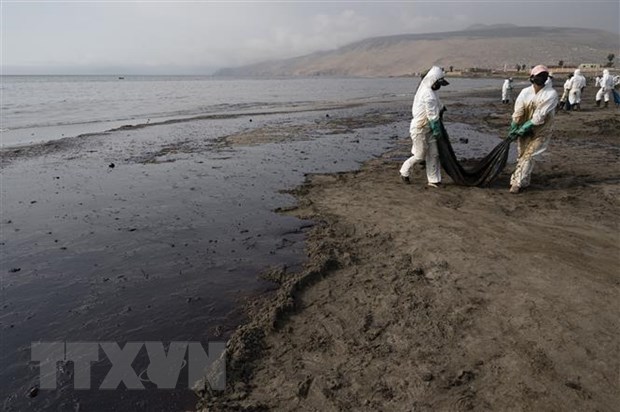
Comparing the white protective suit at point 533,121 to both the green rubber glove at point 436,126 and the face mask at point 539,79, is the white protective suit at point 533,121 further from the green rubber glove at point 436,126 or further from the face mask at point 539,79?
the green rubber glove at point 436,126

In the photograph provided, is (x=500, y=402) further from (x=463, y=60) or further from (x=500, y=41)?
(x=500, y=41)

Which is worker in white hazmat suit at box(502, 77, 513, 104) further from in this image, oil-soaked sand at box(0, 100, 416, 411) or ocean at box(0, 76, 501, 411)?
oil-soaked sand at box(0, 100, 416, 411)

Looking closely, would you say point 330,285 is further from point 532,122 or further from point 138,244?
point 532,122

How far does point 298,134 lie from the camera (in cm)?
1550

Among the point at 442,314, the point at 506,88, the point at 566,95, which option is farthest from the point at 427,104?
the point at 506,88

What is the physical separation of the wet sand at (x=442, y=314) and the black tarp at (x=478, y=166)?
93 cm

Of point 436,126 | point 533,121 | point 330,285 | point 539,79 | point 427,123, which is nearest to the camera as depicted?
point 330,285

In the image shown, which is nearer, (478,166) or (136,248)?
(136,248)

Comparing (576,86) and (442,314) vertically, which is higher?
(576,86)

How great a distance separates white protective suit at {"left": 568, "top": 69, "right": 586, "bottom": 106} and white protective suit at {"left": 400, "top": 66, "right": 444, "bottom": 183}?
16.2 meters

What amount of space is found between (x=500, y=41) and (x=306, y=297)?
19095 centimetres

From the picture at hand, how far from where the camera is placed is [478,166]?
24.9 ft

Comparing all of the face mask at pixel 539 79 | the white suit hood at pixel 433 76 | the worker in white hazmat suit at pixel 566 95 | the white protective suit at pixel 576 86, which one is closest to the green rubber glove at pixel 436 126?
the white suit hood at pixel 433 76

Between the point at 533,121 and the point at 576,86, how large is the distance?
1607cm
